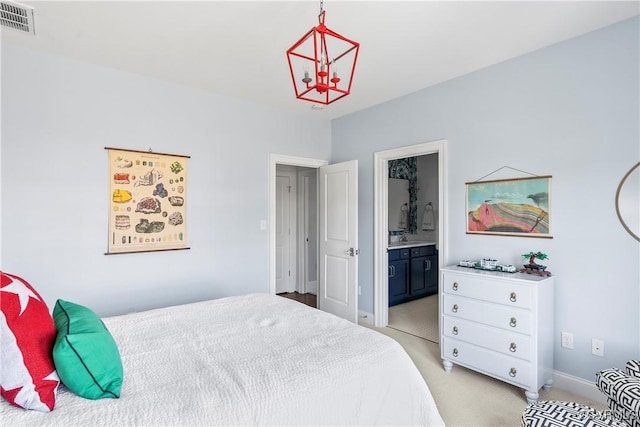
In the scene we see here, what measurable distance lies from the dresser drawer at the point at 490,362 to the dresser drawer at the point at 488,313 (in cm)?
22

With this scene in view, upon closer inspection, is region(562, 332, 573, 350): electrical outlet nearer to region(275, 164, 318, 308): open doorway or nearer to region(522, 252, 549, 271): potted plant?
region(522, 252, 549, 271): potted plant

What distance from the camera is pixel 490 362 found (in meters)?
2.56

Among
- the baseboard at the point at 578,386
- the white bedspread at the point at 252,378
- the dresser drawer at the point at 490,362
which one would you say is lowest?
the baseboard at the point at 578,386

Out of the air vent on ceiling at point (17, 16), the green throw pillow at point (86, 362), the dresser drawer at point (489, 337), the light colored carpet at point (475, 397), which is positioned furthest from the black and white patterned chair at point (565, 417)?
the air vent on ceiling at point (17, 16)

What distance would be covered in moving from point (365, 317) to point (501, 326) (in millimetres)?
1814

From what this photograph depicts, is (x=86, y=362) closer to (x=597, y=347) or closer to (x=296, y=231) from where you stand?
(x=597, y=347)

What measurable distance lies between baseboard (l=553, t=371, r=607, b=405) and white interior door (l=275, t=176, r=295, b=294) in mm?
3726

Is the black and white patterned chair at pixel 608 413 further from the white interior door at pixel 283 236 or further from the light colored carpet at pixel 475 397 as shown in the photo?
the white interior door at pixel 283 236

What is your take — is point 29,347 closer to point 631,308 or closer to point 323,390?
point 323,390

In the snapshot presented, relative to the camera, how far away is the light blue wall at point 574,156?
7.45 feet

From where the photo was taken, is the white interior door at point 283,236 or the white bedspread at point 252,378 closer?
the white bedspread at point 252,378

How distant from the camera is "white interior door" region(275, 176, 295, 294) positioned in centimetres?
538

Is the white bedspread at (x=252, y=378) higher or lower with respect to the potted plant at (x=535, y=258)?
lower

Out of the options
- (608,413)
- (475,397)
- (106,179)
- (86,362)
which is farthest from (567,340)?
(106,179)
